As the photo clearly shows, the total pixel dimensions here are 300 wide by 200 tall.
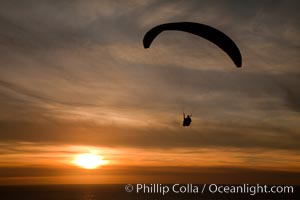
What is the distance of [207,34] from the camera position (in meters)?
24.1

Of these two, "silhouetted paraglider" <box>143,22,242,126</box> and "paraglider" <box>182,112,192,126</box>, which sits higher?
"silhouetted paraglider" <box>143,22,242,126</box>

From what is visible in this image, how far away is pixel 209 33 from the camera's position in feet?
78.6

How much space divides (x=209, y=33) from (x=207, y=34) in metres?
0.19

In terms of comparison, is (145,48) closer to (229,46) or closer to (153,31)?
(153,31)

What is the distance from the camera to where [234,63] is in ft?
78.4

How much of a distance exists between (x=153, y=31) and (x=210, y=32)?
11.2 feet

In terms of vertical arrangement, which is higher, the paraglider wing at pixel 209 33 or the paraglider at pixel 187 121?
the paraglider wing at pixel 209 33

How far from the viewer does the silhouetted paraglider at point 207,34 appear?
928 inches

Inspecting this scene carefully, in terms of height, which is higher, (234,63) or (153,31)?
(153,31)

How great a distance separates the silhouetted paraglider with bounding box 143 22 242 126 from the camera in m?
23.6

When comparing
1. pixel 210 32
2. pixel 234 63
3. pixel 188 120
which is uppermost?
pixel 210 32

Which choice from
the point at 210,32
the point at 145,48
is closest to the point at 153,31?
the point at 145,48

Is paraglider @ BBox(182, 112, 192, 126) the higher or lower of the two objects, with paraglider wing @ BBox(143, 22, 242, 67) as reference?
lower

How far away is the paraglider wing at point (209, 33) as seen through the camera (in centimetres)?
2355
